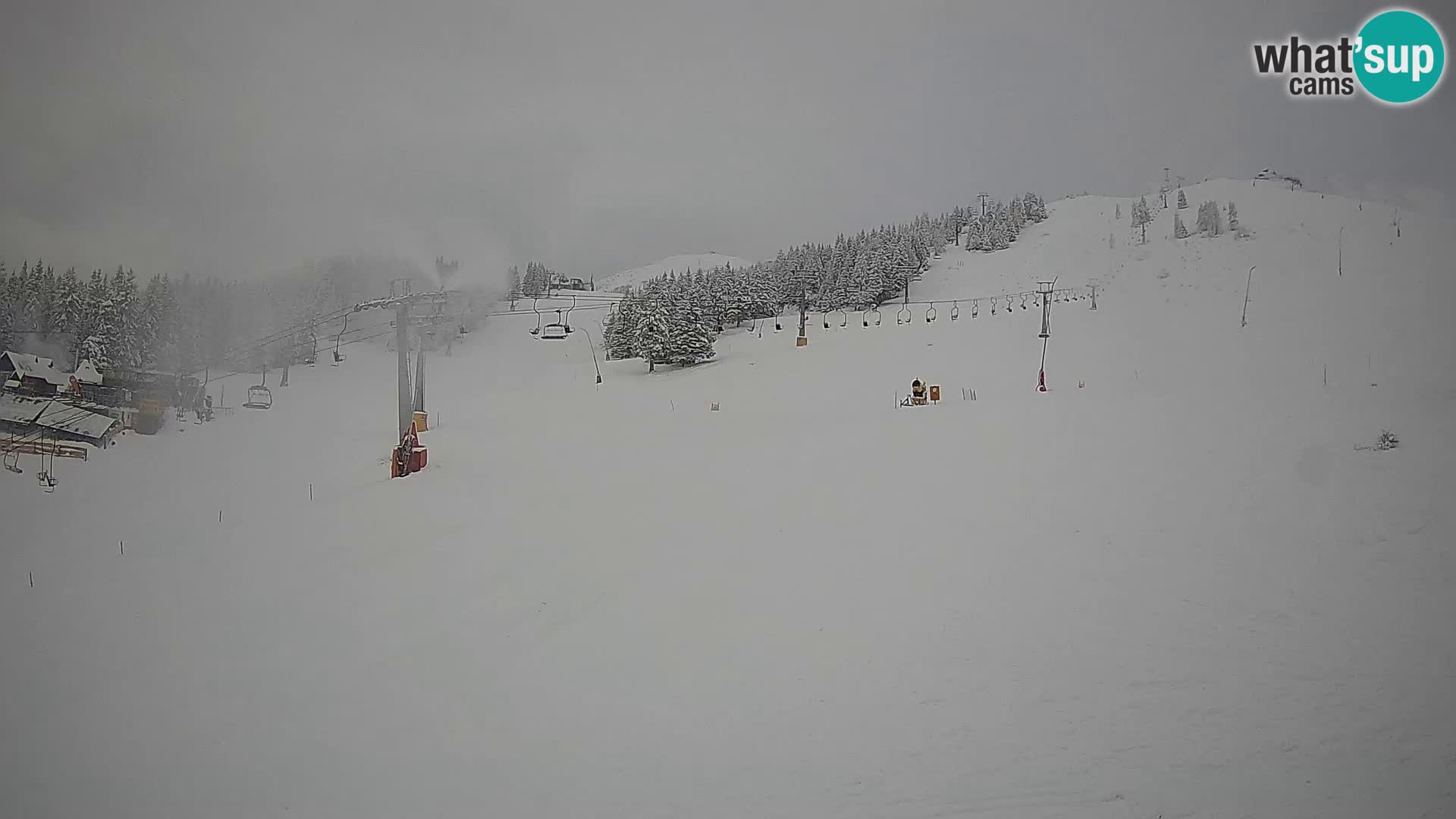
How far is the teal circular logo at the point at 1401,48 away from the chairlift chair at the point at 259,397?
15.0 meters

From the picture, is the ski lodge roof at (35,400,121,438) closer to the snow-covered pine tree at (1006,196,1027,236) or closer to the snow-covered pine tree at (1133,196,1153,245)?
the snow-covered pine tree at (1133,196,1153,245)

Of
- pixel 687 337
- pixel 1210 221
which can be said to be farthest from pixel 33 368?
pixel 1210 221

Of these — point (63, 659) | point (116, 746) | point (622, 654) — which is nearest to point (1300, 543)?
point (622, 654)

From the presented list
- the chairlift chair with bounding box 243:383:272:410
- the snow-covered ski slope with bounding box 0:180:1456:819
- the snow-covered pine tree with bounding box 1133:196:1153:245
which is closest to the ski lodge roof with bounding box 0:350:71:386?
the snow-covered ski slope with bounding box 0:180:1456:819

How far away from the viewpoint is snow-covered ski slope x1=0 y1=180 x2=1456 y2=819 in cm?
434

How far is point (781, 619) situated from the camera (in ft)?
20.6

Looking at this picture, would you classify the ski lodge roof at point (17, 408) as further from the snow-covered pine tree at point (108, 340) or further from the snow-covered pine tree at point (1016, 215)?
the snow-covered pine tree at point (1016, 215)

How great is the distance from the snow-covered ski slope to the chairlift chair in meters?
0.47

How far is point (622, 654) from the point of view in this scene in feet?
19.7

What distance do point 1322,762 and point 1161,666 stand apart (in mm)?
1034

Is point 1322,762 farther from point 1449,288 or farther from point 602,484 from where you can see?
point 1449,288

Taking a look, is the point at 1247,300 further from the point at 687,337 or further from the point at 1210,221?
the point at 1210,221

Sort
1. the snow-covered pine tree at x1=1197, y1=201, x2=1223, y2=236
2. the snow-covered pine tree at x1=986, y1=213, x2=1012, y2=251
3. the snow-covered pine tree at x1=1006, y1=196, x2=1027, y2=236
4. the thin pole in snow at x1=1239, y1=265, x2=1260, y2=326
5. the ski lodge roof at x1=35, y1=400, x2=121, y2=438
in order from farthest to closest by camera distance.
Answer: the snow-covered pine tree at x1=1006, y1=196, x2=1027, y2=236
the snow-covered pine tree at x1=986, y1=213, x2=1012, y2=251
the snow-covered pine tree at x1=1197, y1=201, x2=1223, y2=236
the thin pole in snow at x1=1239, y1=265, x2=1260, y2=326
the ski lodge roof at x1=35, y1=400, x2=121, y2=438

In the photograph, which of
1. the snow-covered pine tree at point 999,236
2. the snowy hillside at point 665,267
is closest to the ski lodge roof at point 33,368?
the snow-covered pine tree at point 999,236
